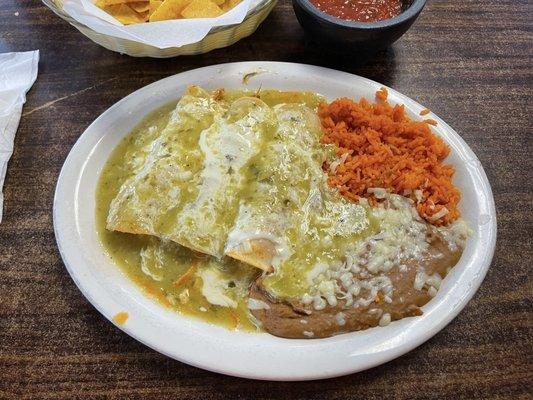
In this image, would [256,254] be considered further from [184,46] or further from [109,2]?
[109,2]

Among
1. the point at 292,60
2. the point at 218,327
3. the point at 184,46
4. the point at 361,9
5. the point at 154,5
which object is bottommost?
the point at 218,327

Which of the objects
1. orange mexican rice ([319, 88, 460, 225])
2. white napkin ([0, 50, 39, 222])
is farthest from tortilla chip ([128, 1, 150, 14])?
orange mexican rice ([319, 88, 460, 225])

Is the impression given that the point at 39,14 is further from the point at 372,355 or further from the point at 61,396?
the point at 372,355

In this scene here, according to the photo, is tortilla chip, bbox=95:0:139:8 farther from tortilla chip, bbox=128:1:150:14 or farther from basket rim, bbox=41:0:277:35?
basket rim, bbox=41:0:277:35

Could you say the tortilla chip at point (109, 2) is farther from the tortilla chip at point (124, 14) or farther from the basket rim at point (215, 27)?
the basket rim at point (215, 27)

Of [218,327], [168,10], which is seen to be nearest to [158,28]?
[168,10]

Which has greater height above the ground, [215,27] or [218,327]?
[215,27]

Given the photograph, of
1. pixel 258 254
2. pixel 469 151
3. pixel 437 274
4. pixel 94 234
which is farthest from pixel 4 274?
pixel 469 151
